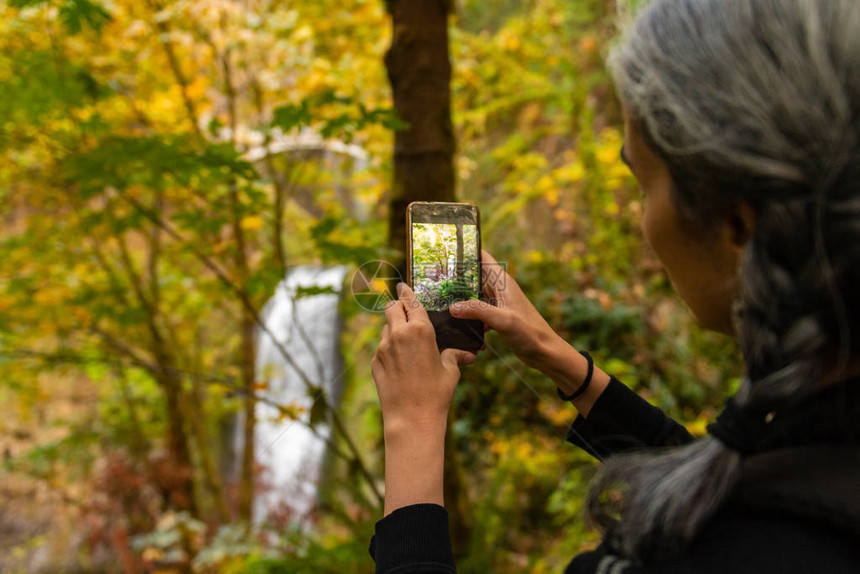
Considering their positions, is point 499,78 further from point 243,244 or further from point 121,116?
point 121,116

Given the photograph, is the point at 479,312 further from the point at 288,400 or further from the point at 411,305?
the point at 288,400

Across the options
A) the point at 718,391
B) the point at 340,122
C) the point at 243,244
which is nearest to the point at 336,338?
the point at 243,244

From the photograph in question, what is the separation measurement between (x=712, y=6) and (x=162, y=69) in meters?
4.34

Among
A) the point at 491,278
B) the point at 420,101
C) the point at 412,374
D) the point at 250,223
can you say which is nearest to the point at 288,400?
the point at 250,223

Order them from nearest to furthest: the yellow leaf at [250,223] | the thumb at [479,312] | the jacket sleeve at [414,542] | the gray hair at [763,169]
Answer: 1. the gray hair at [763,169]
2. the jacket sleeve at [414,542]
3. the thumb at [479,312]
4. the yellow leaf at [250,223]

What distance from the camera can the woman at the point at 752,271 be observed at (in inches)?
22.2

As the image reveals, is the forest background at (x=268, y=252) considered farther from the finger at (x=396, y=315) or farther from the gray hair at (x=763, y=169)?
the gray hair at (x=763, y=169)

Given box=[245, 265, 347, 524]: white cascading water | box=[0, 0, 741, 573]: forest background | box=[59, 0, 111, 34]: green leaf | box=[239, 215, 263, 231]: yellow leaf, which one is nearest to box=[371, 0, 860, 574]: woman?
box=[0, 0, 741, 573]: forest background

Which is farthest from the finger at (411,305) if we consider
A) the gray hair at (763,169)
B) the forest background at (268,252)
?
the forest background at (268,252)

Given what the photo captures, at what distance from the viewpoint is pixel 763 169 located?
1.88ft

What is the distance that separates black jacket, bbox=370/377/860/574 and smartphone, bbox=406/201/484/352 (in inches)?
15.5

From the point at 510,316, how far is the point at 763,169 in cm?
51

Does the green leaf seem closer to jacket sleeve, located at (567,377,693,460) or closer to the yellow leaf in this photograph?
the yellow leaf

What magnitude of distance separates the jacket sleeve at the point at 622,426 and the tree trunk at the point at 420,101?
0.95 metres
